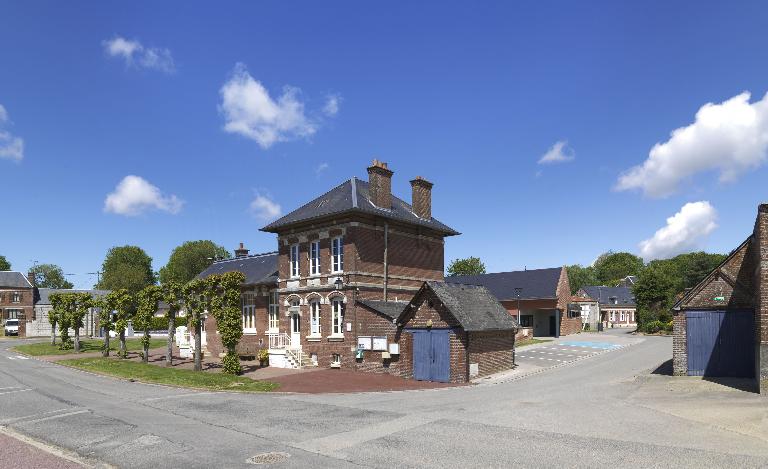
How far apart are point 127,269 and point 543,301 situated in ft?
240

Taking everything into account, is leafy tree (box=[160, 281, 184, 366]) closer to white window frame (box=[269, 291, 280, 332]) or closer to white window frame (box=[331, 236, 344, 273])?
white window frame (box=[269, 291, 280, 332])

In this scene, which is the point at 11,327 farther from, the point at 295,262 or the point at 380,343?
the point at 380,343

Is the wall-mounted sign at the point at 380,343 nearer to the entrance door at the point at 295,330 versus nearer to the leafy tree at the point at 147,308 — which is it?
the entrance door at the point at 295,330

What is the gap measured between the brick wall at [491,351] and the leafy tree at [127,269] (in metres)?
80.8

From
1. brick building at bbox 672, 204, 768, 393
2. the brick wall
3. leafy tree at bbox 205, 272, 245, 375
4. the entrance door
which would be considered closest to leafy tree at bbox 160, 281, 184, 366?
leafy tree at bbox 205, 272, 245, 375

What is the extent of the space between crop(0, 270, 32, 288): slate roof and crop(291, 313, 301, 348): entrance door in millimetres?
68189

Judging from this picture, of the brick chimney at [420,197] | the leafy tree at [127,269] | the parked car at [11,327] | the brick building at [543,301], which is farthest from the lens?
the leafy tree at [127,269]

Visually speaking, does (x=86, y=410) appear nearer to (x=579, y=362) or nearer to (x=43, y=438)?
(x=43, y=438)

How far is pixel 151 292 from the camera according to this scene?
35.6 m

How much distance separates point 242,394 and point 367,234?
12888 mm

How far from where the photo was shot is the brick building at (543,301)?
2379 inches

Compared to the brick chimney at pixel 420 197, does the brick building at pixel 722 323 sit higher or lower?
lower

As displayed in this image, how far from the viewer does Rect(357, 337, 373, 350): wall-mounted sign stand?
29.6 m

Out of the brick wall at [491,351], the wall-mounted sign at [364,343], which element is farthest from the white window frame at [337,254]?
the brick wall at [491,351]
